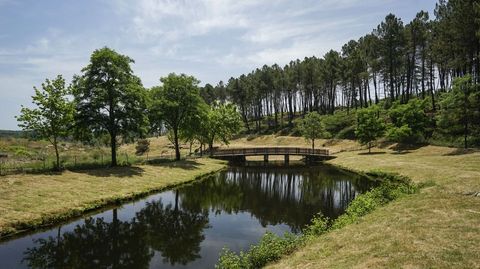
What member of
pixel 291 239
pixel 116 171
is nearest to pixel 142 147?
pixel 116 171

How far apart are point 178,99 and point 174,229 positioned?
39.0 meters

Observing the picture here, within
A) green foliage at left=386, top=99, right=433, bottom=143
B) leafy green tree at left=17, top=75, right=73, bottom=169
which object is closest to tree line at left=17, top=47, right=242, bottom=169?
leafy green tree at left=17, top=75, right=73, bottom=169

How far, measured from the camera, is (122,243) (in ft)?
72.8

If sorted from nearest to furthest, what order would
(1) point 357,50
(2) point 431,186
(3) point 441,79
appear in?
(2) point 431,186 → (3) point 441,79 → (1) point 357,50

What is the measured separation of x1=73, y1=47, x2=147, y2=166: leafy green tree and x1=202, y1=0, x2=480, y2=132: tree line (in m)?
48.3

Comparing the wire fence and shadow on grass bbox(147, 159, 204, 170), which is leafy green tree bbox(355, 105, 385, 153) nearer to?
shadow on grass bbox(147, 159, 204, 170)

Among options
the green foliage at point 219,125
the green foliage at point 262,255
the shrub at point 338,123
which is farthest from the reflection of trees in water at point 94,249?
the shrub at point 338,123

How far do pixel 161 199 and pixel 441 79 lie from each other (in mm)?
83405

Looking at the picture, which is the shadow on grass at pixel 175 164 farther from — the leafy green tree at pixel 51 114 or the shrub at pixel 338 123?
the shrub at pixel 338 123

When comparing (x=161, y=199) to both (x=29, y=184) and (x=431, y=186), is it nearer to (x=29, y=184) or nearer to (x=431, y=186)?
(x=29, y=184)

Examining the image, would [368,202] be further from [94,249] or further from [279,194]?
[94,249]

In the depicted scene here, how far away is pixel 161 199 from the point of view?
37.1 metres

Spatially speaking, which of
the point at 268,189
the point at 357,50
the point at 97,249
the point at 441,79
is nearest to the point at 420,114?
the point at 441,79

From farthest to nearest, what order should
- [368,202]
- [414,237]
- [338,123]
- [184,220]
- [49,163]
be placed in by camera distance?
1. [338,123]
2. [49,163]
3. [184,220]
4. [368,202]
5. [414,237]
